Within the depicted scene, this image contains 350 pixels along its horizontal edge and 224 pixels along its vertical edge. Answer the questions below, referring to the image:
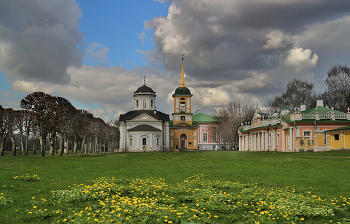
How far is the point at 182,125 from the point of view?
91250 mm

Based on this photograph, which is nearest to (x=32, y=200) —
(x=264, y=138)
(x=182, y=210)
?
(x=182, y=210)

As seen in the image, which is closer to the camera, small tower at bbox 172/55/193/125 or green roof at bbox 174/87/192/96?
small tower at bbox 172/55/193/125

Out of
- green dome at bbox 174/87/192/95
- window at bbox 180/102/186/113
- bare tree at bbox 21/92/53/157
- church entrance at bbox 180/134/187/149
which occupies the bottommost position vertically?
church entrance at bbox 180/134/187/149

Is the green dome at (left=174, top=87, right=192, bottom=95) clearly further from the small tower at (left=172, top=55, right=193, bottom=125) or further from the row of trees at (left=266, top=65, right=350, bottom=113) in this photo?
the row of trees at (left=266, top=65, right=350, bottom=113)

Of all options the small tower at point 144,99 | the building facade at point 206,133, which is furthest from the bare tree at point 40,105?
the building facade at point 206,133

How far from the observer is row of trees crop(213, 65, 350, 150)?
6619 cm

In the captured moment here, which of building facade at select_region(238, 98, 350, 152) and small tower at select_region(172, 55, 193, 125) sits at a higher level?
small tower at select_region(172, 55, 193, 125)

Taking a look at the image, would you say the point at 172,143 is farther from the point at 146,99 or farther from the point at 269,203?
the point at 269,203

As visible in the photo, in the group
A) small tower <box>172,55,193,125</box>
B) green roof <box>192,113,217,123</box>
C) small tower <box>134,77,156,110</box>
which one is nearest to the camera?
small tower <box>134,77,156,110</box>

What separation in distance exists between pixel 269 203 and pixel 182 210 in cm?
300

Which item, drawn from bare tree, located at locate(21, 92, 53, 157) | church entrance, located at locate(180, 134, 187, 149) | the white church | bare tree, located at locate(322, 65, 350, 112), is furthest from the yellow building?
bare tree, located at locate(21, 92, 53, 157)

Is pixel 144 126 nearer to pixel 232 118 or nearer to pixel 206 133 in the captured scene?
pixel 232 118

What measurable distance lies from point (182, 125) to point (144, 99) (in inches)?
516

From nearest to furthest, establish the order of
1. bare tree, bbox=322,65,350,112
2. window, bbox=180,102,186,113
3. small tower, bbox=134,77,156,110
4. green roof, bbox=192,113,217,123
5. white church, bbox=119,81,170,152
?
bare tree, bbox=322,65,350,112 → white church, bbox=119,81,170,152 → small tower, bbox=134,77,156,110 → window, bbox=180,102,186,113 → green roof, bbox=192,113,217,123
